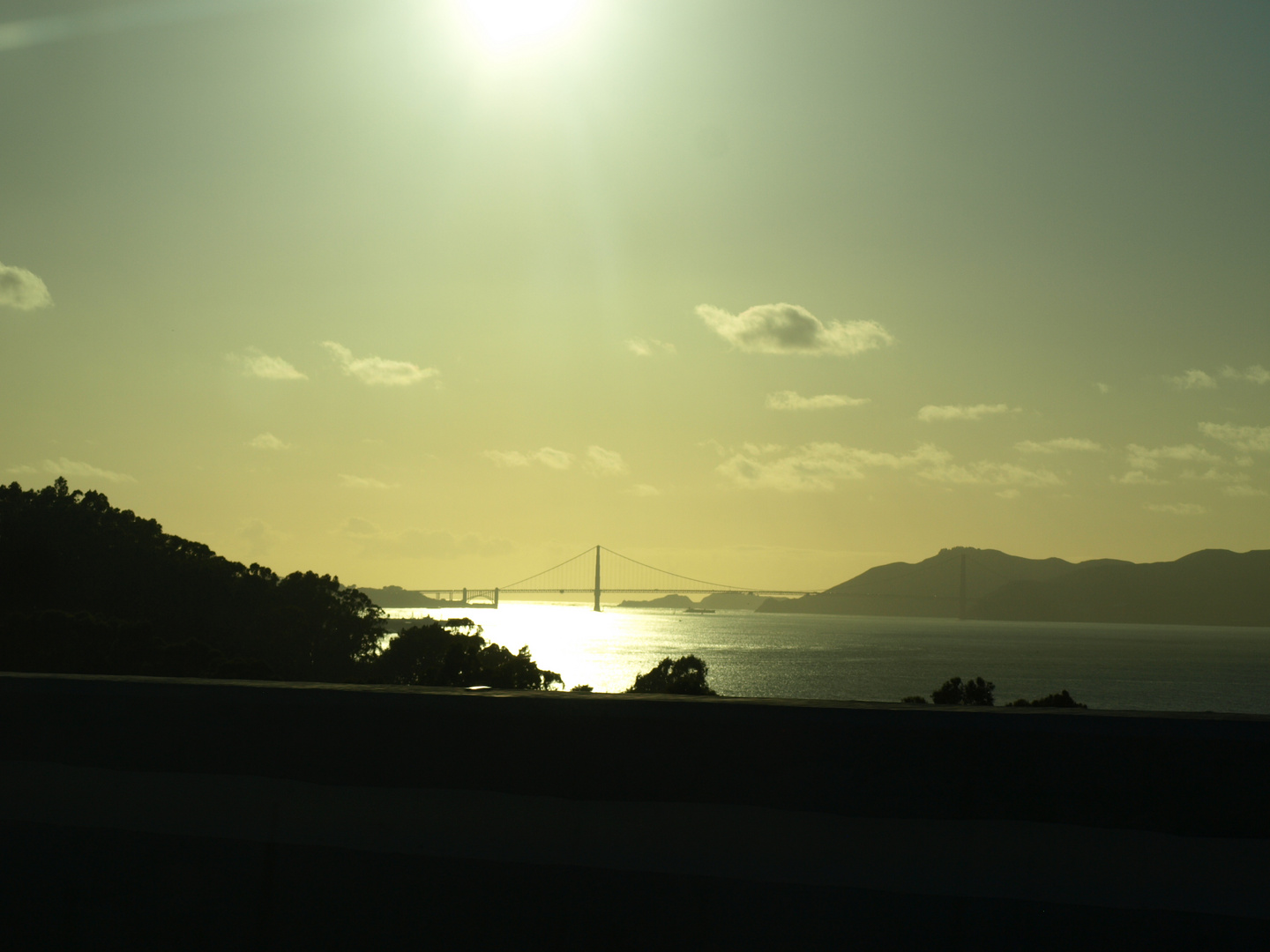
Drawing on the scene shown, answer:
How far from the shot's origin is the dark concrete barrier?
3.75m

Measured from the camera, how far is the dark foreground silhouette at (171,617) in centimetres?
3447

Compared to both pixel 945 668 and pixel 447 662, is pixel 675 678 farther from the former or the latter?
pixel 945 668

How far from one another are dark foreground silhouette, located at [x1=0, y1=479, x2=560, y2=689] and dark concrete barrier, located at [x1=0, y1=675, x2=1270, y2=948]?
101 feet

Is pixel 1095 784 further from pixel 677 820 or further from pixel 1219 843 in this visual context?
pixel 677 820

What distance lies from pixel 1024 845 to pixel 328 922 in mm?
2576

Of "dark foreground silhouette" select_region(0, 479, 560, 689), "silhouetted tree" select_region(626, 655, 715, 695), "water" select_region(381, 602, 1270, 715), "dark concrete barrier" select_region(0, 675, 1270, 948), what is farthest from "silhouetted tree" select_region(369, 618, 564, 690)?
"dark concrete barrier" select_region(0, 675, 1270, 948)

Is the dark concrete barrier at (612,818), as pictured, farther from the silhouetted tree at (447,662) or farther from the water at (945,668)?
the water at (945,668)

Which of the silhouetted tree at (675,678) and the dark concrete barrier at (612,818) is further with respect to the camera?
the silhouetted tree at (675,678)

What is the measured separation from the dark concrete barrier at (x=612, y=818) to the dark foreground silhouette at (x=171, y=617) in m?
30.6

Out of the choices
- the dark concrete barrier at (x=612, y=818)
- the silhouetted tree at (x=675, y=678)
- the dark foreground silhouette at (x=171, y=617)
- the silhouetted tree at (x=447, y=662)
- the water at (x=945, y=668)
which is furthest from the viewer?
the water at (x=945, y=668)

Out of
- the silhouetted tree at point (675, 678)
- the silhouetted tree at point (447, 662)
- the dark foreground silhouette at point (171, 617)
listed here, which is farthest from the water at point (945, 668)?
the dark foreground silhouette at point (171, 617)

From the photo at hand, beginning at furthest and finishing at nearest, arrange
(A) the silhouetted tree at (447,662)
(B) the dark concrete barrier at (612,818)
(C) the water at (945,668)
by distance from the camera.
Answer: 1. (C) the water at (945,668)
2. (A) the silhouetted tree at (447,662)
3. (B) the dark concrete barrier at (612,818)

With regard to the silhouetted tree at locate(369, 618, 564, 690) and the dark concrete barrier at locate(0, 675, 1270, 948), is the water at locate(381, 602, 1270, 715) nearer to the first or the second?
the silhouetted tree at locate(369, 618, 564, 690)

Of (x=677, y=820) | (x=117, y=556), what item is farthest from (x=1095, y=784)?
(x=117, y=556)
